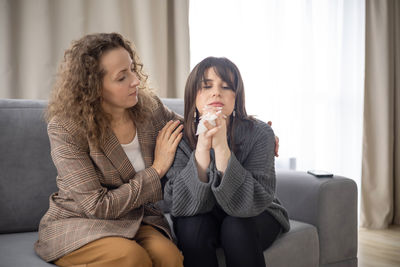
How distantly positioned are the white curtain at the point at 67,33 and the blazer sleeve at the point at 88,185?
81 cm

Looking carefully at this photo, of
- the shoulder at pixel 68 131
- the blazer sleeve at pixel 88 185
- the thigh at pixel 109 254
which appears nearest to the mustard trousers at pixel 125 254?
the thigh at pixel 109 254

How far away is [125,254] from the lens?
1211mm

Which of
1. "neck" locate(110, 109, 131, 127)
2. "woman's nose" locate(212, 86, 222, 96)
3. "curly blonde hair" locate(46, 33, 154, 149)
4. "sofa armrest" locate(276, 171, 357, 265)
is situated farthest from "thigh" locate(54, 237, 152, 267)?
"sofa armrest" locate(276, 171, 357, 265)

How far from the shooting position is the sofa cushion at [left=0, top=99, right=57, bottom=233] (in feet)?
5.26

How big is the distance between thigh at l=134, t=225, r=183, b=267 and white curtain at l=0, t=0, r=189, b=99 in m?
1.10

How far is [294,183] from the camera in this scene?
6.11ft

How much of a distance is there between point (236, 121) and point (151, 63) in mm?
975

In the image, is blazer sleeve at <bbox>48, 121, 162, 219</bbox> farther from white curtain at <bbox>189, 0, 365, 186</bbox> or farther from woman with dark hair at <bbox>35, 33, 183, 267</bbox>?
white curtain at <bbox>189, 0, 365, 186</bbox>

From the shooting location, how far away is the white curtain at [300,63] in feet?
9.45

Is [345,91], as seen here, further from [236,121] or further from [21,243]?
[21,243]

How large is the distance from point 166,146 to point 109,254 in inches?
18.0

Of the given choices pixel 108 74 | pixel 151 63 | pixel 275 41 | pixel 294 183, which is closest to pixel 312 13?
pixel 275 41

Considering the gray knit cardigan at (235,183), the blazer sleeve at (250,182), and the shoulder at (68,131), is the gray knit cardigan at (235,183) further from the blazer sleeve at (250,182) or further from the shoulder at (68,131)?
the shoulder at (68,131)

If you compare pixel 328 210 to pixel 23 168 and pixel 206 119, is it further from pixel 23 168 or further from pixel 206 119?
pixel 23 168
